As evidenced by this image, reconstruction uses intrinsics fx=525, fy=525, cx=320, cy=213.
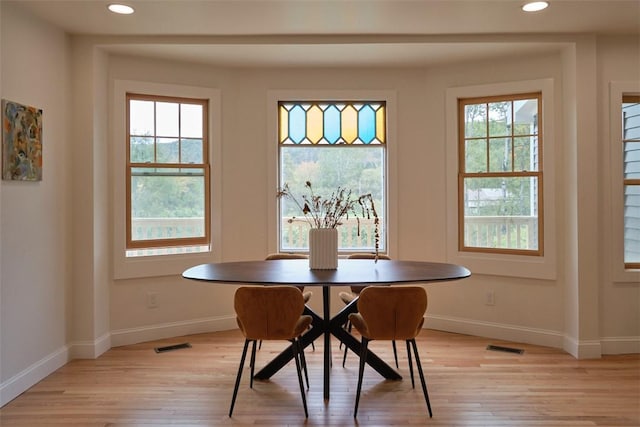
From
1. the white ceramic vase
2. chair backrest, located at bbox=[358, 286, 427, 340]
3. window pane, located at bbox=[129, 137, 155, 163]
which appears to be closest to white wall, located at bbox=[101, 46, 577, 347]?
window pane, located at bbox=[129, 137, 155, 163]

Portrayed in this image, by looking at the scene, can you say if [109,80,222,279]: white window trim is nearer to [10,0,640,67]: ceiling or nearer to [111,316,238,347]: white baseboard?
[10,0,640,67]: ceiling

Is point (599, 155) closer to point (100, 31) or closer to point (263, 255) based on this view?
point (263, 255)

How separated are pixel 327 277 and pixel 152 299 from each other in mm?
2267

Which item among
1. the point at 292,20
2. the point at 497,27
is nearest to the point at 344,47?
the point at 292,20

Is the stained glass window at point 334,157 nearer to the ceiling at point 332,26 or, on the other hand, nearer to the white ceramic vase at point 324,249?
the ceiling at point 332,26

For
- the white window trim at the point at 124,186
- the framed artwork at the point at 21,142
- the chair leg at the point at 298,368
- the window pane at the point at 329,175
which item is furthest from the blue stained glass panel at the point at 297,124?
the chair leg at the point at 298,368

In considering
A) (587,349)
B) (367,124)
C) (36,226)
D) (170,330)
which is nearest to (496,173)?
(367,124)

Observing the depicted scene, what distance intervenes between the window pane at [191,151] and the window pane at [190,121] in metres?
0.06

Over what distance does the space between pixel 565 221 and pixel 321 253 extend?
2.31 metres

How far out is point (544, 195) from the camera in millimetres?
4656

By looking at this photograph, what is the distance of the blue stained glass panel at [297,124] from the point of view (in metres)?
5.34

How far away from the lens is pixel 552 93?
181 inches

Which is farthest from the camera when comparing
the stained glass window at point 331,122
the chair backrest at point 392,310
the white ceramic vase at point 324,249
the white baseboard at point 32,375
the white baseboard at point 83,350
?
the stained glass window at point 331,122

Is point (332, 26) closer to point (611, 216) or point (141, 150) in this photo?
point (141, 150)
